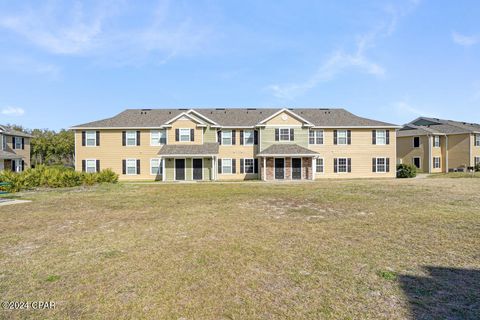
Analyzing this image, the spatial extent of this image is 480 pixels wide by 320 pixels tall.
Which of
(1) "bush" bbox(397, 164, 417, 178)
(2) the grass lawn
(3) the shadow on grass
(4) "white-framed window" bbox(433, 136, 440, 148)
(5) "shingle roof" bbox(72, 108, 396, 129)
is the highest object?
(5) "shingle roof" bbox(72, 108, 396, 129)

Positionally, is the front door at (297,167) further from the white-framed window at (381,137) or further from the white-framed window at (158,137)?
the white-framed window at (158,137)

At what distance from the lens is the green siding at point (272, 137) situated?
94.9ft

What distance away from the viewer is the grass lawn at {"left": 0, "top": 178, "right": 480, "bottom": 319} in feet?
13.1

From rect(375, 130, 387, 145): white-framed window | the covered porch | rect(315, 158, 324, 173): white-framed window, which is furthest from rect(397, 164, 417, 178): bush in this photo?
the covered porch

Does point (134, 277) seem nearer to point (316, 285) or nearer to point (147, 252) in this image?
point (147, 252)

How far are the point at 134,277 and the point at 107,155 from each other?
27.2 m

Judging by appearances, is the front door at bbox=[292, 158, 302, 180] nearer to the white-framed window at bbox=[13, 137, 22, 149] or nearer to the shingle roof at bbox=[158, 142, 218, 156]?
the shingle roof at bbox=[158, 142, 218, 156]

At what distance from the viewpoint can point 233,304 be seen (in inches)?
160

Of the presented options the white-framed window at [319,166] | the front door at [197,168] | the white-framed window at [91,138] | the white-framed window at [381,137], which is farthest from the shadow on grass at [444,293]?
the white-framed window at [91,138]

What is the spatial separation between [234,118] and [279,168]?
303 inches

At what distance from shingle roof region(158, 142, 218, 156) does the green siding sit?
481 cm

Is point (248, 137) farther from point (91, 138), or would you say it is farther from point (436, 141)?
point (436, 141)

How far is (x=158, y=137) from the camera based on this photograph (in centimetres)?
2942

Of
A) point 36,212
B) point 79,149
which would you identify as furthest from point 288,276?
point 79,149
